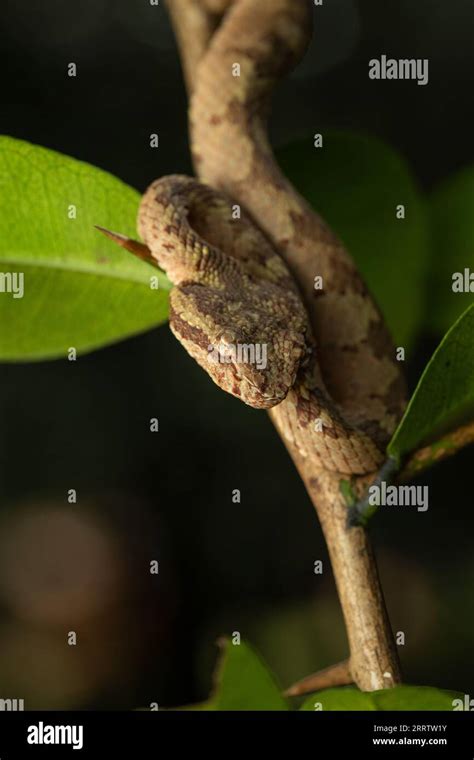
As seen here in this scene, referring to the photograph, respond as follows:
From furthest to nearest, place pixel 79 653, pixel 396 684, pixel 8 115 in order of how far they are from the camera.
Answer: pixel 79 653, pixel 8 115, pixel 396 684

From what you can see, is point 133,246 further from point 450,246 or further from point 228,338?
point 450,246

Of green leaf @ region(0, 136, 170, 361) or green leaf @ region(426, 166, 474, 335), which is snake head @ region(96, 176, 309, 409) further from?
green leaf @ region(426, 166, 474, 335)

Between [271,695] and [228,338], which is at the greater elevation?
[228,338]

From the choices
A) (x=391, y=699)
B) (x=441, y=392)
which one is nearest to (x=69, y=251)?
(x=441, y=392)

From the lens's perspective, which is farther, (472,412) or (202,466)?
(202,466)

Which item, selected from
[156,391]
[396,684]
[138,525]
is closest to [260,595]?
[138,525]

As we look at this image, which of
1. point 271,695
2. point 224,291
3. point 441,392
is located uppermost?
point 224,291

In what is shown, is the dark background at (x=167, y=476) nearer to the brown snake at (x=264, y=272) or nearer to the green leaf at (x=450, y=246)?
the green leaf at (x=450, y=246)
